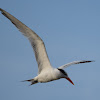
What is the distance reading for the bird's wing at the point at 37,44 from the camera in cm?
1301

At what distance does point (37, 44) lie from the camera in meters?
13.5

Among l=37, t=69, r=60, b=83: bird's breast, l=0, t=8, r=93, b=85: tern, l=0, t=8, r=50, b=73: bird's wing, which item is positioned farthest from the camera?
l=37, t=69, r=60, b=83: bird's breast

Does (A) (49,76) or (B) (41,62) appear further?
(B) (41,62)

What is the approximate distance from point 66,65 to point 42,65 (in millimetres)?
1084

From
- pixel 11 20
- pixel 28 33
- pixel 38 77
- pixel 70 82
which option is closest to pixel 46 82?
pixel 38 77

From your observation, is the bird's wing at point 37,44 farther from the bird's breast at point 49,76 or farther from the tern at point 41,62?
the bird's breast at point 49,76

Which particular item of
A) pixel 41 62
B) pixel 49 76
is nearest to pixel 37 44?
pixel 41 62

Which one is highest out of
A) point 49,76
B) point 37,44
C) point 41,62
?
point 37,44

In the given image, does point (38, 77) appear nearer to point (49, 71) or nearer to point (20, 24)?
point (49, 71)

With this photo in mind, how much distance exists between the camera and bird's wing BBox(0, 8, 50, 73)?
512 inches

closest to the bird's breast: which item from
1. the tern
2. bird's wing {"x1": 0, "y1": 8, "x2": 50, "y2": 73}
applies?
the tern

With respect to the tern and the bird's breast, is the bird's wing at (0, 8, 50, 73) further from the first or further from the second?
the bird's breast

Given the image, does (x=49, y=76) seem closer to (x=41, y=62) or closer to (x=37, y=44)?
(x=41, y=62)

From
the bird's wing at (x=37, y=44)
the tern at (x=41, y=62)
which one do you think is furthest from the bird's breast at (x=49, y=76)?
the bird's wing at (x=37, y=44)
